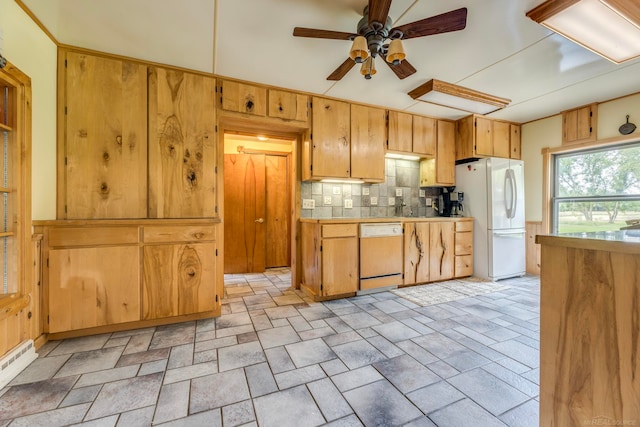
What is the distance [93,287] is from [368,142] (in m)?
3.30

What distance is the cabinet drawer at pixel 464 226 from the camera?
12.7 feet

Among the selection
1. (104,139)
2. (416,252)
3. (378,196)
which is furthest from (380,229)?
(104,139)

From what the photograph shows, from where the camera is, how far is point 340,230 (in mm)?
3070

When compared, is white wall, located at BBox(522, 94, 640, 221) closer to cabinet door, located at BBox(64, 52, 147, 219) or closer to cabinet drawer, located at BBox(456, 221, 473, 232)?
cabinet drawer, located at BBox(456, 221, 473, 232)

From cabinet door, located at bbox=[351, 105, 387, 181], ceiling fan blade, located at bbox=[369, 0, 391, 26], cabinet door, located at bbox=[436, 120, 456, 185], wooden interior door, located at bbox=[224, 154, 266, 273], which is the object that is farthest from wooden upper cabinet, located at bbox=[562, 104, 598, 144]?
wooden interior door, located at bbox=[224, 154, 266, 273]

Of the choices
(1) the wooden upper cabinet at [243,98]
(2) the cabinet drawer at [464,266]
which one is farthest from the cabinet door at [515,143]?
(1) the wooden upper cabinet at [243,98]

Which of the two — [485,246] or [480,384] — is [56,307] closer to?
[480,384]

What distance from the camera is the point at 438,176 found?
4066 millimetres

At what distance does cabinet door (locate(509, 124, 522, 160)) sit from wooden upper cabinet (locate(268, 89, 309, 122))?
344 cm

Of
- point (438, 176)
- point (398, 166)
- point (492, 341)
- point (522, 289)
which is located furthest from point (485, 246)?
point (492, 341)

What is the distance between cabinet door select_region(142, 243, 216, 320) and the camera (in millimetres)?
2307

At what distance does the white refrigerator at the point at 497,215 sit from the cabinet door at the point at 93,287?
430 cm

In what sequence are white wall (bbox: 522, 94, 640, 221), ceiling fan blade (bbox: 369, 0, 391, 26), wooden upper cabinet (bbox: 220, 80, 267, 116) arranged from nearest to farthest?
ceiling fan blade (bbox: 369, 0, 391, 26), wooden upper cabinet (bbox: 220, 80, 267, 116), white wall (bbox: 522, 94, 640, 221)

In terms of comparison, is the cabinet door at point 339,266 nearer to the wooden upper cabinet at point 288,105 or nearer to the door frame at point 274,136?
the door frame at point 274,136
